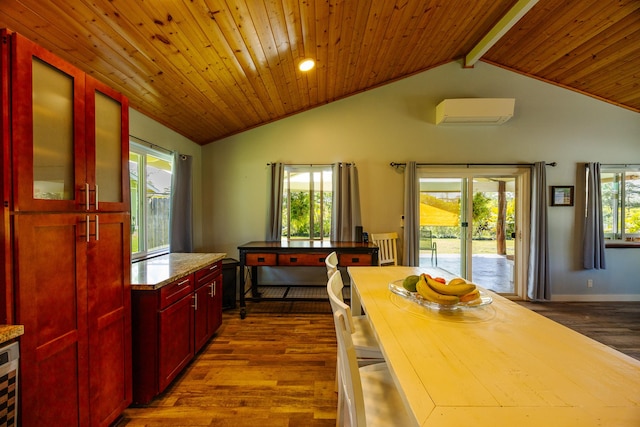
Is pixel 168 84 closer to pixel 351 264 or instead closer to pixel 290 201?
pixel 290 201

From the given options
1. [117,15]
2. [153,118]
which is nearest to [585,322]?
[117,15]

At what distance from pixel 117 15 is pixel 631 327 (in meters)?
5.38

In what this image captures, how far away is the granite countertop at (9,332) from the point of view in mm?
994

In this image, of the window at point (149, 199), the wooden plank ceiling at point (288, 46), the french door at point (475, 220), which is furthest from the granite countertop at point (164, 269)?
the french door at point (475, 220)

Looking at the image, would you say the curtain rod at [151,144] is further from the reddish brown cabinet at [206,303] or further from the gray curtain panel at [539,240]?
the gray curtain panel at [539,240]

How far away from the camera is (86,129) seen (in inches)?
55.3

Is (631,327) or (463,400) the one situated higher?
(463,400)

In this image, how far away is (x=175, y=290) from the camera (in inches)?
78.3

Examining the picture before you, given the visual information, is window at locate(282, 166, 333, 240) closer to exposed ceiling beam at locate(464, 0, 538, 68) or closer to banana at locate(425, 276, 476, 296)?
exposed ceiling beam at locate(464, 0, 538, 68)

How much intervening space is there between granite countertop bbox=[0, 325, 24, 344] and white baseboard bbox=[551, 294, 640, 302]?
5.34 metres

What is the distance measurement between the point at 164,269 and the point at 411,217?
10.1ft

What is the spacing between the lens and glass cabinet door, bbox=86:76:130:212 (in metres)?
1.43

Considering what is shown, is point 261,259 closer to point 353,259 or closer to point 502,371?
point 353,259

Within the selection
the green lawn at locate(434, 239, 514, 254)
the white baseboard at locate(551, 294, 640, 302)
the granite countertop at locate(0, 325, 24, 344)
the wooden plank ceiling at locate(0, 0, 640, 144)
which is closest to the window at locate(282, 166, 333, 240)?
the wooden plank ceiling at locate(0, 0, 640, 144)
